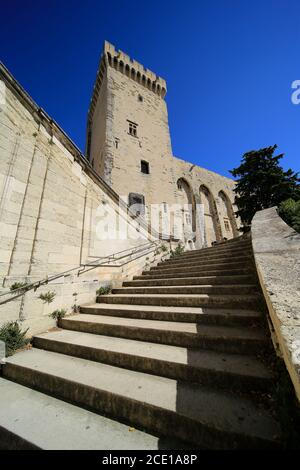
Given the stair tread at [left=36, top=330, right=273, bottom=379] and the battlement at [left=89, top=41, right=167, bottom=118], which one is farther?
the battlement at [left=89, top=41, right=167, bottom=118]

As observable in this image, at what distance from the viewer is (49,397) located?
2117 mm

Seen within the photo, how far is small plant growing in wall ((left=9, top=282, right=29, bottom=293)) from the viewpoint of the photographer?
11.1ft

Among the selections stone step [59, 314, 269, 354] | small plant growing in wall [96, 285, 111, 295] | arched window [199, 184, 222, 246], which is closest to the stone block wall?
small plant growing in wall [96, 285, 111, 295]

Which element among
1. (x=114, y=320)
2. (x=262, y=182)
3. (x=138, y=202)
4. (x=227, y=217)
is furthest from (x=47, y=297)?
(x=227, y=217)

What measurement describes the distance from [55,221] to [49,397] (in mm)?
3425

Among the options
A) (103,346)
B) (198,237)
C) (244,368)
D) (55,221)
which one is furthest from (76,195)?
(198,237)

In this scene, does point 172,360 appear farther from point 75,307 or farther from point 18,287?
point 18,287

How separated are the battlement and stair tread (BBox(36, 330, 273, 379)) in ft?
64.1

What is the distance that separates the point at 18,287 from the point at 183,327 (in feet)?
9.97

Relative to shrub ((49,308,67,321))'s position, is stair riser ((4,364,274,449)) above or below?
below

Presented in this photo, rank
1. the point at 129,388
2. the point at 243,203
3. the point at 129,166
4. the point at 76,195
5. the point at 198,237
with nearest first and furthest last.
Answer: the point at 129,388 < the point at 76,195 < the point at 243,203 < the point at 129,166 < the point at 198,237

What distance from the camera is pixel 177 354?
2246 mm

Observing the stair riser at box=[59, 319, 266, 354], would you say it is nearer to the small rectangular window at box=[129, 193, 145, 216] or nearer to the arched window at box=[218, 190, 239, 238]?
the small rectangular window at box=[129, 193, 145, 216]

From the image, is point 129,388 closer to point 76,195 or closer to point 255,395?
point 255,395
